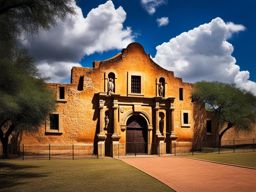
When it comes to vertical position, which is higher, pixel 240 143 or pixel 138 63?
pixel 138 63

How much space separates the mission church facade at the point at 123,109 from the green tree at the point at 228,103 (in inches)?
119

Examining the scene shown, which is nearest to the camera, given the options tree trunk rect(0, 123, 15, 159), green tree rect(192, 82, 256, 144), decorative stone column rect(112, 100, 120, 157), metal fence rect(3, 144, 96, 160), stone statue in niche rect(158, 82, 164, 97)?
tree trunk rect(0, 123, 15, 159)

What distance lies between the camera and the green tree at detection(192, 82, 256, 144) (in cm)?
3578

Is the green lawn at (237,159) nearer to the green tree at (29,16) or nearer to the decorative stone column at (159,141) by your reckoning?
the decorative stone column at (159,141)

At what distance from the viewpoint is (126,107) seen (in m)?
30.4

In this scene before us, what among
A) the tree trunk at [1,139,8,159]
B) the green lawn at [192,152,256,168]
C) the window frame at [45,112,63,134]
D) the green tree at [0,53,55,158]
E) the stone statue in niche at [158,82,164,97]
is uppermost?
the stone statue in niche at [158,82,164,97]

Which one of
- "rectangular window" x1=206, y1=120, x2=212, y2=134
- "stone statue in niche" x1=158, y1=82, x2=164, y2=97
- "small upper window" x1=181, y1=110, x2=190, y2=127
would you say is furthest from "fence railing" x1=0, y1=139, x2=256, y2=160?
"stone statue in niche" x1=158, y1=82, x2=164, y2=97

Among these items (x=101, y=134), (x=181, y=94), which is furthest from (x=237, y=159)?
(x=181, y=94)

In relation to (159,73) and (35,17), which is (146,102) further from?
(35,17)

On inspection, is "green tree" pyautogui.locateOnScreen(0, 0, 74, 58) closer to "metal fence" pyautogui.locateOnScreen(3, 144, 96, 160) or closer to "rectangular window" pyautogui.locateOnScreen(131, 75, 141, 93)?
"metal fence" pyautogui.locateOnScreen(3, 144, 96, 160)

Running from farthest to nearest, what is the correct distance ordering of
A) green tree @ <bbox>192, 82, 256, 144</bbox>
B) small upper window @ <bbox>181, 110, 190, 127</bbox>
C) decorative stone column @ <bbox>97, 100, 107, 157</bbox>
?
green tree @ <bbox>192, 82, 256, 144</bbox> < small upper window @ <bbox>181, 110, 190, 127</bbox> < decorative stone column @ <bbox>97, 100, 107, 157</bbox>

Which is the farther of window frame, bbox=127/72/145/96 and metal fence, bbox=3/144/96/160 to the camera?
window frame, bbox=127/72/145/96

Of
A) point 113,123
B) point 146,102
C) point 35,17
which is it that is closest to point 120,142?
point 113,123

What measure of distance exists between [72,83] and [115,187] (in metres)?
18.8
